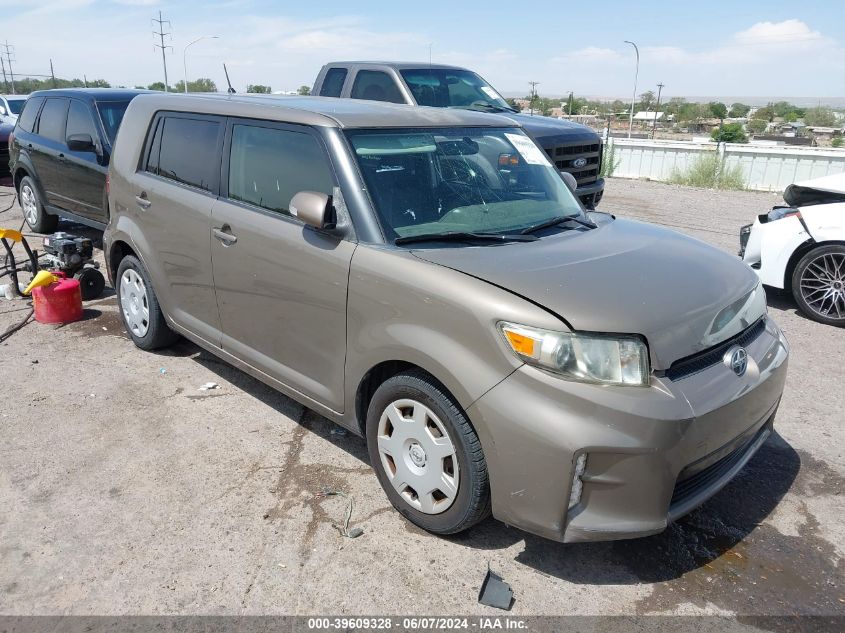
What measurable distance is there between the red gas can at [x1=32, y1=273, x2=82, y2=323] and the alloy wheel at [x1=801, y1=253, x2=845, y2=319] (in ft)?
21.8

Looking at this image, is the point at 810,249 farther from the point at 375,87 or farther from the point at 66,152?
the point at 66,152

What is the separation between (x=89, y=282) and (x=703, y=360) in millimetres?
5943

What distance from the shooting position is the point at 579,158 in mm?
8852

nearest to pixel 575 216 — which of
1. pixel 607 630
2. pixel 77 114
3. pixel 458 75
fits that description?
pixel 607 630

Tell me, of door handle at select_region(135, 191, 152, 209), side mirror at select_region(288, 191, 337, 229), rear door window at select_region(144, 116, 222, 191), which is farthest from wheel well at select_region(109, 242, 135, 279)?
side mirror at select_region(288, 191, 337, 229)

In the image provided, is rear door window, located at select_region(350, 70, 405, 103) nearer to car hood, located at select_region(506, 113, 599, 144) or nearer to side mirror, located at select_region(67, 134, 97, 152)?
car hood, located at select_region(506, 113, 599, 144)

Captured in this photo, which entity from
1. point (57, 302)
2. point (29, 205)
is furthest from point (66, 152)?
point (57, 302)

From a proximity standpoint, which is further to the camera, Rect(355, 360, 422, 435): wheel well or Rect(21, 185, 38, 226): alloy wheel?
Rect(21, 185, 38, 226): alloy wheel

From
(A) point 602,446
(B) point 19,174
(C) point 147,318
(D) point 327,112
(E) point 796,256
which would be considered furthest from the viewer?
(B) point 19,174

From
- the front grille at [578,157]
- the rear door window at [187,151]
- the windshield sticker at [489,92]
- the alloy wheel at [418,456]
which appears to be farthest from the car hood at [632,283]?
the windshield sticker at [489,92]

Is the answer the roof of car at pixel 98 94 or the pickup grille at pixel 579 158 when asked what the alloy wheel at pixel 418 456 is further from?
the roof of car at pixel 98 94

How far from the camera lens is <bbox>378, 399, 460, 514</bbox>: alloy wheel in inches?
119

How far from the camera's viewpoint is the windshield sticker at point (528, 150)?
4.23 meters

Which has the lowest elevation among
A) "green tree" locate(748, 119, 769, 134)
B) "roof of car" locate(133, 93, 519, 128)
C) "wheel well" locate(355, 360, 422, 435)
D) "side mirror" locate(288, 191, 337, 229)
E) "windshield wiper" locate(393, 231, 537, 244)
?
"green tree" locate(748, 119, 769, 134)
